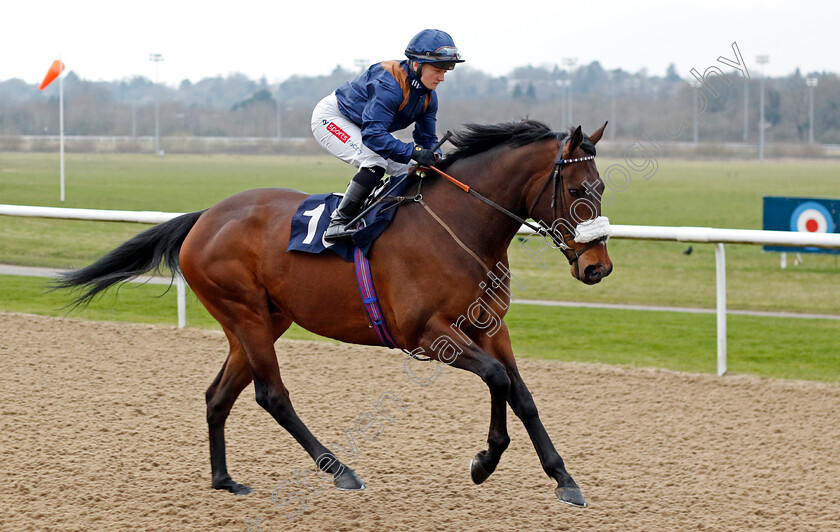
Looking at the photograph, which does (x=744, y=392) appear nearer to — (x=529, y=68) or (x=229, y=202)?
(x=229, y=202)

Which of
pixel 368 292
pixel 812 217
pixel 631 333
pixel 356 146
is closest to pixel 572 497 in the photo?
pixel 368 292

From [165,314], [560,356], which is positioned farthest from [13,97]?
[560,356]

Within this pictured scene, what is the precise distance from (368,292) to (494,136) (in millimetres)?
783

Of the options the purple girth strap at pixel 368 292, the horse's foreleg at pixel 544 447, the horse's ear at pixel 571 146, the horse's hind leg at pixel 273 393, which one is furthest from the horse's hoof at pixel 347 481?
the horse's ear at pixel 571 146

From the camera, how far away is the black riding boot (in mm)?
3641

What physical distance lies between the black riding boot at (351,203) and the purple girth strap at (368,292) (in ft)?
0.33

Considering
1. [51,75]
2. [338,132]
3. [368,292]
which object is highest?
[51,75]

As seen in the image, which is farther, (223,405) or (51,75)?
(51,75)

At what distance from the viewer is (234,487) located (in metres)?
3.72

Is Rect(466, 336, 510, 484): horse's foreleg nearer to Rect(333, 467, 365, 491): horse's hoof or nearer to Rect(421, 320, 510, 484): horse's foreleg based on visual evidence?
Rect(421, 320, 510, 484): horse's foreleg

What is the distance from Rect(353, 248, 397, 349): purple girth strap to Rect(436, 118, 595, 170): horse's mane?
19.2 inches

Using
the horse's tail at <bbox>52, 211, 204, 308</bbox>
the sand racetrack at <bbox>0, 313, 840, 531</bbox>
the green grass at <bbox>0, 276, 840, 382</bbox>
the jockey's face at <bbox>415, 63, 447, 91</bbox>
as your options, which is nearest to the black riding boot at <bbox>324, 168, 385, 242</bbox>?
the jockey's face at <bbox>415, 63, 447, 91</bbox>

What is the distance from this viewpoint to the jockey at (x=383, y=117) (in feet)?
11.6

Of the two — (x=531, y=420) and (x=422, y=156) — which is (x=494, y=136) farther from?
(x=531, y=420)
